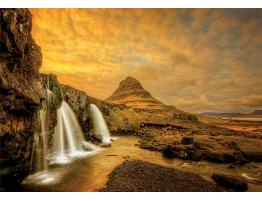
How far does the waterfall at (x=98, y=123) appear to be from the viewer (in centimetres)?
1073

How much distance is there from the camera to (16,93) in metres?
4.88

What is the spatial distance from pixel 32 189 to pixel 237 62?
685cm

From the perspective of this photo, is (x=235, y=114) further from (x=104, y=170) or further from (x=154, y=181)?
(x=104, y=170)

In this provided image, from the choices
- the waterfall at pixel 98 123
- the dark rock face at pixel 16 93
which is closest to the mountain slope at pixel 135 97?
the waterfall at pixel 98 123

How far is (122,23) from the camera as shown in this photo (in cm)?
652

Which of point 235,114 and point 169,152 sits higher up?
point 235,114

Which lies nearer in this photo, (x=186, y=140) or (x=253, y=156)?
(x=253, y=156)

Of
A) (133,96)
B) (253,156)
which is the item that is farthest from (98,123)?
(253,156)

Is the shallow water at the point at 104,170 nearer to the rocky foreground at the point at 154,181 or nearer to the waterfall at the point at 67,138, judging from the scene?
the rocky foreground at the point at 154,181

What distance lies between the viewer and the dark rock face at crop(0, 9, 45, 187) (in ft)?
15.8

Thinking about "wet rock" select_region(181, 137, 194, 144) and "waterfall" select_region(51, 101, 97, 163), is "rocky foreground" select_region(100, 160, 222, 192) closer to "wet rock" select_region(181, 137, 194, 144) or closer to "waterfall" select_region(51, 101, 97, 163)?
"wet rock" select_region(181, 137, 194, 144)

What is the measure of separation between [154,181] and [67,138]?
4.11 metres

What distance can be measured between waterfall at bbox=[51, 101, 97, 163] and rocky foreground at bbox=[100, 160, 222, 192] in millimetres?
2195
